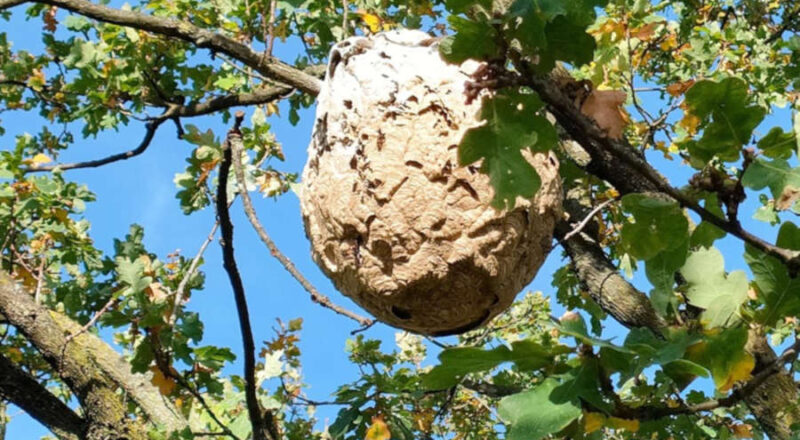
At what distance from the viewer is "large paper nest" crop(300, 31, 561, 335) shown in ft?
6.81

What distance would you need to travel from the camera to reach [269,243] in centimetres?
239

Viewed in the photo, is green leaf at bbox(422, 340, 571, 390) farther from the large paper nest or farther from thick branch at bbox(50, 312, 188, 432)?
thick branch at bbox(50, 312, 188, 432)

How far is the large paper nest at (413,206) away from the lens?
2.07 m

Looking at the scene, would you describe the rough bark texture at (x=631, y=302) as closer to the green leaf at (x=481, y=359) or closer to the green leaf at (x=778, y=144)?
the green leaf at (x=778, y=144)

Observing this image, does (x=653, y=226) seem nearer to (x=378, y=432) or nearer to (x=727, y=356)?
(x=727, y=356)

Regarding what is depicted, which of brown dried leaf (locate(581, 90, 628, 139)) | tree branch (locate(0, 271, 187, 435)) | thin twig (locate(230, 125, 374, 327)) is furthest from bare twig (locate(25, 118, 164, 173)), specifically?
brown dried leaf (locate(581, 90, 628, 139))

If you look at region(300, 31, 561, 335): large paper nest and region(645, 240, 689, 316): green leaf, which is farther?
region(300, 31, 561, 335): large paper nest

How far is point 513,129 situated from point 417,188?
2.28ft

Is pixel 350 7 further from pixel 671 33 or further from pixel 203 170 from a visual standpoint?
pixel 671 33

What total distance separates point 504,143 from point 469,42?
0.62ft

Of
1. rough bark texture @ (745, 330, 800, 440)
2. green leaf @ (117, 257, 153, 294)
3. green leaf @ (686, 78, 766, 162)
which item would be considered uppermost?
green leaf @ (117, 257, 153, 294)

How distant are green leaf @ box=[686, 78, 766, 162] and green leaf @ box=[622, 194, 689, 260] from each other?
143mm

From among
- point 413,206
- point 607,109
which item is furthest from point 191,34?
point 607,109

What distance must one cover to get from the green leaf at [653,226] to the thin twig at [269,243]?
3.44ft
